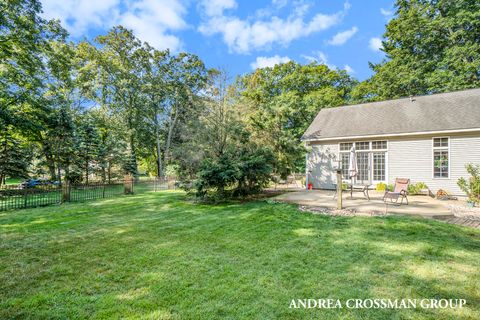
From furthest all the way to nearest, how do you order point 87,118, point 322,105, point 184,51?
1. point 184,51
2. point 322,105
3. point 87,118

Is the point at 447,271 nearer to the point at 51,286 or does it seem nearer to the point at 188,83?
the point at 51,286

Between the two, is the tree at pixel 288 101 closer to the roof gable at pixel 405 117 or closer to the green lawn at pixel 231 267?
the roof gable at pixel 405 117

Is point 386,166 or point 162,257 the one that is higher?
point 386,166

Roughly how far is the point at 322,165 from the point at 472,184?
6.43m

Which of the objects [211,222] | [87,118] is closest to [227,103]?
[211,222]

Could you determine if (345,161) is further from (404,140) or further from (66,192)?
(66,192)

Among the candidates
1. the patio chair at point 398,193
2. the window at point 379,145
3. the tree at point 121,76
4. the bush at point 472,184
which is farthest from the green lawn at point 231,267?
the tree at point 121,76

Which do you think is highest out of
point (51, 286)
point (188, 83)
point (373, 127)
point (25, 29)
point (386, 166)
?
point (188, 83)

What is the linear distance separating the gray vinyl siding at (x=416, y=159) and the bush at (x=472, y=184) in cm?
36

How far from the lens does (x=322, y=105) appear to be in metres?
22.8

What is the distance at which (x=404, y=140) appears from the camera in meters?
11.5

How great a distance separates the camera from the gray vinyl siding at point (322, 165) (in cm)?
1339

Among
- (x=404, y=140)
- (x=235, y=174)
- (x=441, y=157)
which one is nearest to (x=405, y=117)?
(x=404, y=140)

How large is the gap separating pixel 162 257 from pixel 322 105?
73.5 feet
